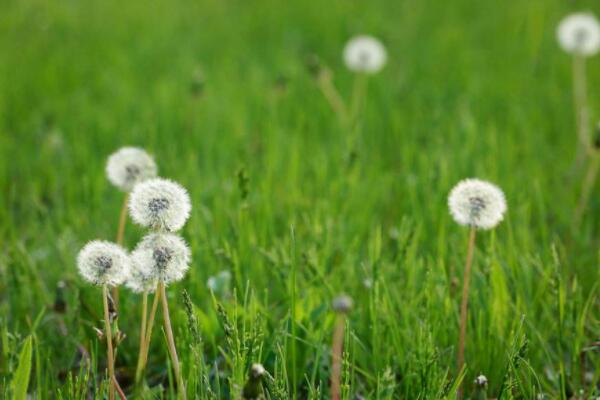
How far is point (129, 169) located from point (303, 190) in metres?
1.09

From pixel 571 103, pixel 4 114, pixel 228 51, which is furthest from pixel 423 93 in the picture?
pixel 4 114

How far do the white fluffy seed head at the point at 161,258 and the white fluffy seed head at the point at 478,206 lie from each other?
79cm

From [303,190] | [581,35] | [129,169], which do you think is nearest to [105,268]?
[129,169]

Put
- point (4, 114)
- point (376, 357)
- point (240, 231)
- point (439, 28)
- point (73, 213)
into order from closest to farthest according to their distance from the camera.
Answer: point (376, 357)
point (240, 231)
point (73, 213)
point (4, 114)
point (439, 28)

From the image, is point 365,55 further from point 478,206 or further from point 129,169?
point 478,206

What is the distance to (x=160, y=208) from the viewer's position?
1.69 metres

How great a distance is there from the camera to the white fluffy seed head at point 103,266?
1655 mm

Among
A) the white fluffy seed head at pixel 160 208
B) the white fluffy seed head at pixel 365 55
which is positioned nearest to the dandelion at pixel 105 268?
the white fluffy seed head at pixel 160 208

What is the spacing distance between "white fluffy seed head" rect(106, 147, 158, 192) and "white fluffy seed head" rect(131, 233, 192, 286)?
697 millimetres

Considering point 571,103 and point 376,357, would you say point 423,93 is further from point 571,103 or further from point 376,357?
point 376,357

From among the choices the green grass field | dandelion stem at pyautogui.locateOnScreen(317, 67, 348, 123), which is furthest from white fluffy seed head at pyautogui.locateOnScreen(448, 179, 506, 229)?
dandelion stem at pyautogui.locateOnScreen(317, 67, 348, 123)

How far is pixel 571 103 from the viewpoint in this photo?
439cm

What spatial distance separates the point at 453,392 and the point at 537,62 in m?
3.84

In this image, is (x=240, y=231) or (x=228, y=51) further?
(x=228, y=51)
